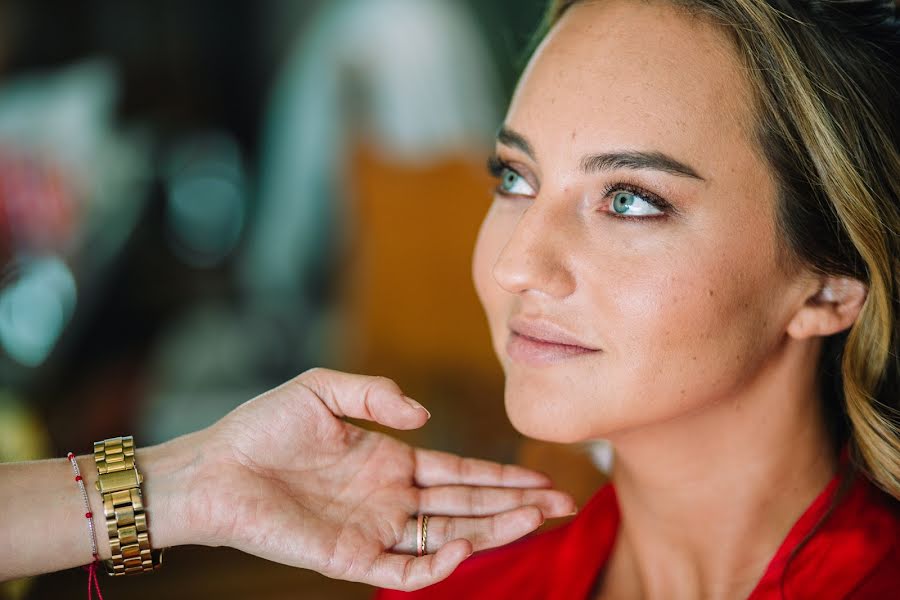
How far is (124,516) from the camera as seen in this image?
3.86 ft

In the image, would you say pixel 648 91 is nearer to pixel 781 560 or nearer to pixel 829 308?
pixel 829 308

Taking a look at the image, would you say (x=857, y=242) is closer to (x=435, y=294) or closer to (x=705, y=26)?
(x=705, y=26)

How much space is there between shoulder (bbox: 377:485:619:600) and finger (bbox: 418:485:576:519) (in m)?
0.20

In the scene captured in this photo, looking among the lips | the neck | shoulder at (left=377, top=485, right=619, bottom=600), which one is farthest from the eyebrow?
shoulder at (left=377, top=485, right=619, bottom=600)

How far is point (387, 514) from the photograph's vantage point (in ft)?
4.21

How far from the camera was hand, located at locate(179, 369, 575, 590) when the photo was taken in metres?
1.20

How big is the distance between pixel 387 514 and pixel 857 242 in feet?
2.48

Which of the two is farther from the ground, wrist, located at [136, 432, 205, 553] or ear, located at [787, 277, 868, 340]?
ear, located at [787, 277, 868, 340]

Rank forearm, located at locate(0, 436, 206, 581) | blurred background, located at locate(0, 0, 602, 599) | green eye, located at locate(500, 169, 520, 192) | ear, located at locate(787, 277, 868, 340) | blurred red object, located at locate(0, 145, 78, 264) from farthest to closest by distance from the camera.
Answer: blurred background, located at locate(0, 0, 602, 599), blurred red object, located at locate(0, 145, 78, 264), green eye, located at locate(500, 169, 520, 192), ear, located at locate(787, 277, 868, 340), forearm, located at locate(0, 436, 206, 581)

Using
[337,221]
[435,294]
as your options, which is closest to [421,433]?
[435,294]

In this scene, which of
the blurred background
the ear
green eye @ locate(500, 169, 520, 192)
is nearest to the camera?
the ear

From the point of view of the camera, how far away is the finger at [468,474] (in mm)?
1349

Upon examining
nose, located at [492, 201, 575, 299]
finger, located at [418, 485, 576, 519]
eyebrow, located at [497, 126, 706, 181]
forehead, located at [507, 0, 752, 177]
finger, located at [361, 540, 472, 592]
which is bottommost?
finger, located at [361, 540, 472, 592]

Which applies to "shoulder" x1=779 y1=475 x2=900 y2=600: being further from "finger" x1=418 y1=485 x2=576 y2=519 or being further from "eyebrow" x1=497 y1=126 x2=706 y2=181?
"eyebrow" x1=497 y1=126 x2=706 y2=181
